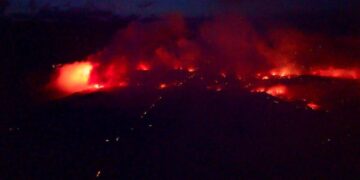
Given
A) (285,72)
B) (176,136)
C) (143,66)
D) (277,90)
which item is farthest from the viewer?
(143,66)

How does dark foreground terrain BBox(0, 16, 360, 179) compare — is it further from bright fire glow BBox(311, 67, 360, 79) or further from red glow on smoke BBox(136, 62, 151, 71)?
bright fire glow BBox(311, 67, 360, 79)

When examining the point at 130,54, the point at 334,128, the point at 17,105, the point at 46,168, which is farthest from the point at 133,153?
the point at 130,54

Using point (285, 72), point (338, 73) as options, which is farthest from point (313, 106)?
point (338, 73)

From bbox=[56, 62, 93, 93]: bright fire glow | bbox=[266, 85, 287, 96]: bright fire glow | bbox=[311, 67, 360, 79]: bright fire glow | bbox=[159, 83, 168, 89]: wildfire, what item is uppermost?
bbox=[311, 67, 360, 79]: bright fire glow

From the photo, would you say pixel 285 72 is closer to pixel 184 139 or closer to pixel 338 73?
pixel 338 73

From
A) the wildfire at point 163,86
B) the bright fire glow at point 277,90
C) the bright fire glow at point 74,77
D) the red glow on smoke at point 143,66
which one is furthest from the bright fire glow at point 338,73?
the bright fire glow at point 74,77

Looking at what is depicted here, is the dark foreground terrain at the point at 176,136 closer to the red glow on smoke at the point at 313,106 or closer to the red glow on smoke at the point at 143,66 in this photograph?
the red glow on smoke at the point at 313,106

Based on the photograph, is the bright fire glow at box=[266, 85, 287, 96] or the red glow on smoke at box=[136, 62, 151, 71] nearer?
the bright fire glow at box=[266, 85, 287, 96]

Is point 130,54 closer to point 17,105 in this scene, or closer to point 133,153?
point 17,105

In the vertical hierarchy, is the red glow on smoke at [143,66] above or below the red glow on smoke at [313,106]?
below

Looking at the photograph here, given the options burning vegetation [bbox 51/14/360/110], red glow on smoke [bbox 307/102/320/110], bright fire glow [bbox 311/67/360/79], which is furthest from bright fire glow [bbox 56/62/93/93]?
bright fire glow [bbox 311/67/360/79]

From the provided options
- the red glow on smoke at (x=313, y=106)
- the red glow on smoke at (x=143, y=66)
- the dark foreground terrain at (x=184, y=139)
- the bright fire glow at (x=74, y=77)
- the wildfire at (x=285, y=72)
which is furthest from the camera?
the red glow on smoke at (x=143, y=66)
